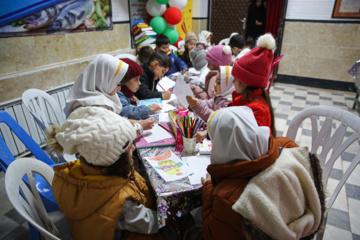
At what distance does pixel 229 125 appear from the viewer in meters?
0.90

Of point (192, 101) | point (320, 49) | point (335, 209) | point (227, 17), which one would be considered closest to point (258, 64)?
point (192, 101)

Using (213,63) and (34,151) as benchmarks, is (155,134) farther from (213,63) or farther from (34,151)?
(213,63)

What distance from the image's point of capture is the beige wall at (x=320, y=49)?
181 inches

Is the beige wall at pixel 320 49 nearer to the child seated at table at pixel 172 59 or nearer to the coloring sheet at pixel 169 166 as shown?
the child seated at table at pixel 172 59

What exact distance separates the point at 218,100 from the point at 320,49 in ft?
13.7

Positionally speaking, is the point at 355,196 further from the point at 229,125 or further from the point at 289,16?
the point at 289,16

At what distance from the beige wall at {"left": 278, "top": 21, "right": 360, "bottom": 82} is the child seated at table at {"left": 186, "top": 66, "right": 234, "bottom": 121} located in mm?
4021

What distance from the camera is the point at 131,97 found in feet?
7.14

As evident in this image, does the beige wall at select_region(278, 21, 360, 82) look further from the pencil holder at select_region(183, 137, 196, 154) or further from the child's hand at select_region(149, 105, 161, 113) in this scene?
the pencil holder at select_region(183, 137, 196, 154)

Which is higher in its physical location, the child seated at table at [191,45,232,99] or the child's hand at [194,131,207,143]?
the child seated at table at [191,45,232,99]

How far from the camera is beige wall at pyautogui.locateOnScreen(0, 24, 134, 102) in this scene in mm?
2369

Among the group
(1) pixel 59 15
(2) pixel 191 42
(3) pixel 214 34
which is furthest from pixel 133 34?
(3) pixel 214 34

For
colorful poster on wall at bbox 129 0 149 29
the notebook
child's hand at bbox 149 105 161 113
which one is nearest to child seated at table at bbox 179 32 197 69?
colorful poster on wall at bbox 129 0 149 29

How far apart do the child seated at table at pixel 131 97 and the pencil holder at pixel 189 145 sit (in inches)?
24.8
